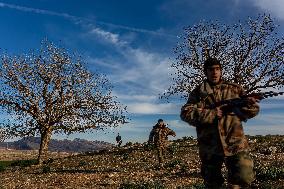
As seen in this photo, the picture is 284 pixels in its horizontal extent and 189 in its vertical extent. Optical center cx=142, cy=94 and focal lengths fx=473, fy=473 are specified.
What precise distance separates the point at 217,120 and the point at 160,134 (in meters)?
19.2

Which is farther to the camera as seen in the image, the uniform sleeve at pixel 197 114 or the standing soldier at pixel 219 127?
the uniform sleeve at pixel 197 114

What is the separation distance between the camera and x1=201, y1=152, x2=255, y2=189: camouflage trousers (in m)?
7.62

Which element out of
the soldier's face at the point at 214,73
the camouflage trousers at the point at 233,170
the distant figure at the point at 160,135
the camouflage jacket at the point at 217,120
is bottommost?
the camouflage trousers at the point at 233,170

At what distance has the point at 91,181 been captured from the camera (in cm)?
2006

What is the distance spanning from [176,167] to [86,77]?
2316cm

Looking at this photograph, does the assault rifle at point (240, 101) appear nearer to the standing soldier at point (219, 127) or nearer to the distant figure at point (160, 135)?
the standing soldier at point (219, 127)

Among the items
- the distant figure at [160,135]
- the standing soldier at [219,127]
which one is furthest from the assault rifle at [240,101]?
the distant figure at [160,135]

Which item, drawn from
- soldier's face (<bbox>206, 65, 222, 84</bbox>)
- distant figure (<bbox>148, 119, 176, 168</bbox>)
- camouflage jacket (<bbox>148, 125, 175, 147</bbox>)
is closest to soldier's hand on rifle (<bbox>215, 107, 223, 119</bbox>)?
soldier's face (<bbox>206, 65, 222, 84</bbox>)

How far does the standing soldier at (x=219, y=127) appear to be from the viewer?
7.69m

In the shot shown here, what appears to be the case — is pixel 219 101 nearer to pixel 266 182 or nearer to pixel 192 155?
pixel 266 182

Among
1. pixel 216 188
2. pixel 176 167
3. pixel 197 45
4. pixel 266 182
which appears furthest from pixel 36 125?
pixel 216 188

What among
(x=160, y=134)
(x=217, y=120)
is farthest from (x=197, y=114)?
(x=160, y=134)

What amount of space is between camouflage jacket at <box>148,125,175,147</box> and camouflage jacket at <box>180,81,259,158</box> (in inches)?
735

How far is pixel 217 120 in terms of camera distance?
7.84 m
